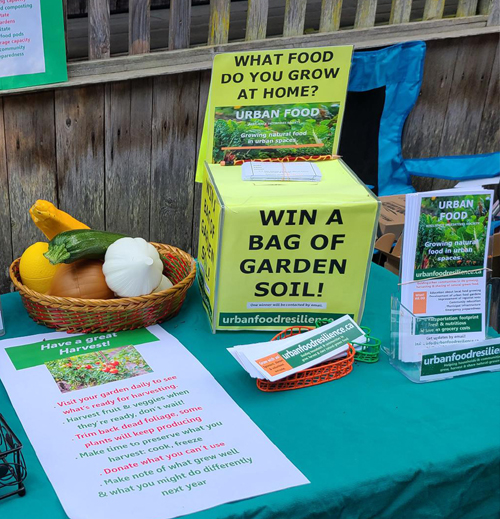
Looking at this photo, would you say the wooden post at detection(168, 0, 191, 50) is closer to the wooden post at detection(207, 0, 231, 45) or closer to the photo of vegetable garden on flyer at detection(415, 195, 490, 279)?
the wooden post at detection(207, 0, 231, 45)

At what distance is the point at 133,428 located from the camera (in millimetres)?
1000

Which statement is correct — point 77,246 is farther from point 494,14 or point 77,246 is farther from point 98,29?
point 494,14

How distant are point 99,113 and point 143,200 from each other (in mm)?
359

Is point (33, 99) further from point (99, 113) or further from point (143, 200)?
point (143, 200)

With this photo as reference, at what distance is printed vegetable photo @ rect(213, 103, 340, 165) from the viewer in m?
1.35

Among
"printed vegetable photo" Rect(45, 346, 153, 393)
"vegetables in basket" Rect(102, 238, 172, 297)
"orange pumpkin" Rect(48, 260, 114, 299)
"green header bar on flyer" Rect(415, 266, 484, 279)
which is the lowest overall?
"printed vegetable photo" Rect(45, 346, 153, 393)

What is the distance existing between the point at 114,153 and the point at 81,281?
1.06m

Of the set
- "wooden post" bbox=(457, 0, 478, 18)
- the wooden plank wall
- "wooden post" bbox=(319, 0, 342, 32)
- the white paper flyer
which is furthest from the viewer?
"wooden post" bbox=(457, 0, 478, 18)

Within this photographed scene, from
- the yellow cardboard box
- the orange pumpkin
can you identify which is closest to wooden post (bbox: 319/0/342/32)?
the yellow cardboard box

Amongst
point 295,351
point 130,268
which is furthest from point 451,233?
point 130,268

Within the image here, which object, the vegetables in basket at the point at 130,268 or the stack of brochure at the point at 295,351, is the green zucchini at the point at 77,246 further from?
the stack of brochure at the point at 295,351

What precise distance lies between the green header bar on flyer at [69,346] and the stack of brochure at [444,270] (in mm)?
498

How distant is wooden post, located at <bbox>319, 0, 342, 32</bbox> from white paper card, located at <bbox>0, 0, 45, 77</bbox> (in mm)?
985

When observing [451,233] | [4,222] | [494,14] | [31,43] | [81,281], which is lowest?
[4,222]
